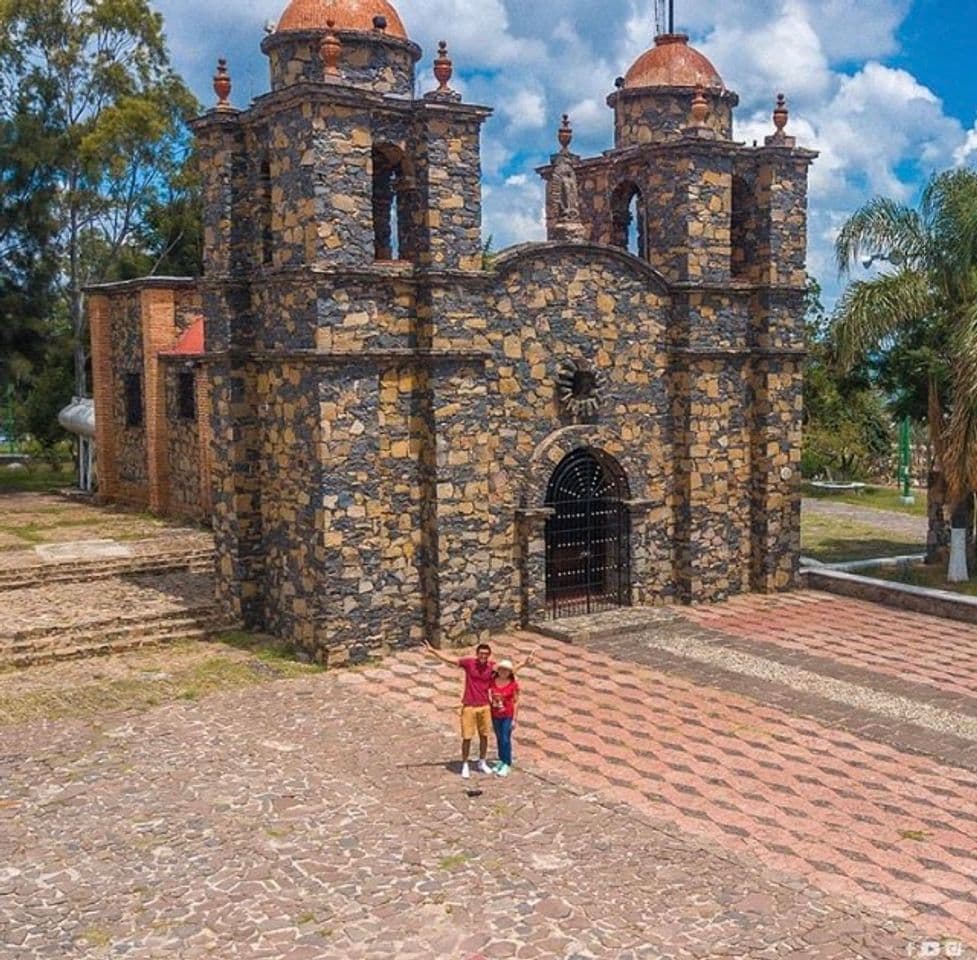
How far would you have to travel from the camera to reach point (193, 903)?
316 inches

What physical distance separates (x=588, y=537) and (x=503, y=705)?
6.92 meters

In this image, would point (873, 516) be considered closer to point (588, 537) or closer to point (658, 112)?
point (588, 537)

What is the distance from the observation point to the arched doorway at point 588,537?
16.6 meters

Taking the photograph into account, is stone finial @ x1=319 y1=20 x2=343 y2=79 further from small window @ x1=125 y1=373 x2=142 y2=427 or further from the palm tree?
small window @ x1=125 y1=373 x2=142 y2=427

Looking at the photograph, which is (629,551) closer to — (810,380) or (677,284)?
(677,284)

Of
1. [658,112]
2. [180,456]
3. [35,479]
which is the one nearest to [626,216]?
Answer: [658,112]

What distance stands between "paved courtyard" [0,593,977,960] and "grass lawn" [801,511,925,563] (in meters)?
7.51

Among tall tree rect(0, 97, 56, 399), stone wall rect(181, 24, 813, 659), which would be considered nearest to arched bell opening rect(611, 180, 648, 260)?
stone wall rect(181, 24, 813, 659)

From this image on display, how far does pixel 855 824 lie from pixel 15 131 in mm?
30115

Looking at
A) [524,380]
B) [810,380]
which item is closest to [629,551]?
[524,380]

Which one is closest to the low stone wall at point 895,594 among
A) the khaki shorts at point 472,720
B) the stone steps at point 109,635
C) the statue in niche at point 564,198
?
the statue in niche at point 564,198

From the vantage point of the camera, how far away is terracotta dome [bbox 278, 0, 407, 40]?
15461 mm

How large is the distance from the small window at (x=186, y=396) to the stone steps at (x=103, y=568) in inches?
193

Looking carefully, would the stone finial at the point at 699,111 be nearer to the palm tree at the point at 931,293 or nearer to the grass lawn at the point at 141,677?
the palm tree at the point at 931,293
